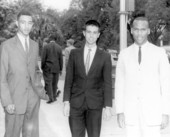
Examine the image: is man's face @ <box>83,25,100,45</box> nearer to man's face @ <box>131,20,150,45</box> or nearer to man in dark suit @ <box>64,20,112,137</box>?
man in dark suit @ <box>64,20,112,137</box>

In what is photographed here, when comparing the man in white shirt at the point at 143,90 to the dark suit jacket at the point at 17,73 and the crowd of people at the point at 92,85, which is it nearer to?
the crowd of people at the point at 92,85

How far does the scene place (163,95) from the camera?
4.17 m

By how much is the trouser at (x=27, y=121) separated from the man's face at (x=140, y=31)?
147cm

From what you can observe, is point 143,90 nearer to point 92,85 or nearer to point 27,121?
point 92,85

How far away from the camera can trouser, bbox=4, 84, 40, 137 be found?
4.68m

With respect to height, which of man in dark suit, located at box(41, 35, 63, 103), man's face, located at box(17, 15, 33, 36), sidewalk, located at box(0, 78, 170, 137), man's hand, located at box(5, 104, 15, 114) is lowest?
sidewalk, located at box(0, 78, 170, 137)

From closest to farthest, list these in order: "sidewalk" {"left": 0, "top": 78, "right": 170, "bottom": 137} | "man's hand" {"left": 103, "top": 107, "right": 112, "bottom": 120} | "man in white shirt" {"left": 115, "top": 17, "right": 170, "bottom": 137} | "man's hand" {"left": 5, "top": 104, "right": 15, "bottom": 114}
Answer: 1. "man in white shirt" {"left": 115, "top": 17, "right": 170, "bottom": 137}
2. "man's hand" {"left": 5, "top": 104, "right": 15, "bottom": 114}
3. "man's hand" {"left": 103, "top": 107, "right": 112, "bottom": 120}
4. "sidewalk" {"left": 0, "top": 78, "right": 170, "bottom": 137}

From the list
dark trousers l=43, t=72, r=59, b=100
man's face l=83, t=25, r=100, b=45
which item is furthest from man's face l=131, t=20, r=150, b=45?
dark trousers l=43, t=72, r=59, b=100

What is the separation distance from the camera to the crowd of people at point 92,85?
14.0 ft

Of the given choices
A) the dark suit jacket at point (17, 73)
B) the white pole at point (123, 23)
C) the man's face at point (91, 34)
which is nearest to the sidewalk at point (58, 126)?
the white pole at point (123, 23)

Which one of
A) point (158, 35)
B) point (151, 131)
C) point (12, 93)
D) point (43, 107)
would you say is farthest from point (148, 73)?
point (158, 35)

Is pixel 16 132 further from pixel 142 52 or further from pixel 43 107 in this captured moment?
pixel 43 107

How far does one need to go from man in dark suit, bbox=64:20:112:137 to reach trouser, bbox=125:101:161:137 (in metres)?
0.51

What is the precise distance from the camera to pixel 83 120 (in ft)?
15.7
